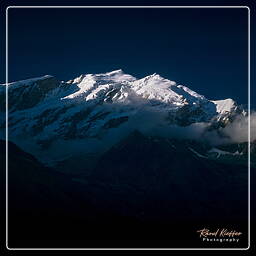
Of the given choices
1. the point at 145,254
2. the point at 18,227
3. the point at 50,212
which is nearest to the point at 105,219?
the point at 50,212

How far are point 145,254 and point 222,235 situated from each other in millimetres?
31068

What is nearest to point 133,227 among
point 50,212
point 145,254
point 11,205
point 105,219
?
point 105,219

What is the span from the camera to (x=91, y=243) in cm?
13425

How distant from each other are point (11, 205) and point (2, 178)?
7215mm

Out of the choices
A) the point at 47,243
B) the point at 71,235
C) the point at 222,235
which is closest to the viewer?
the point at 222,235

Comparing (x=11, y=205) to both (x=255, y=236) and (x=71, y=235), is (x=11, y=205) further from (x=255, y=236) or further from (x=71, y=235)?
(x=255, y=236)

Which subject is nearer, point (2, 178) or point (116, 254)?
point (116, 254)

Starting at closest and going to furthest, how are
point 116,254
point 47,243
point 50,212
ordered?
A: point 116,254, point 47,243, point 50,212

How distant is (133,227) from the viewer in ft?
563

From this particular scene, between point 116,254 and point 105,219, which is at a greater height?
point 116,254

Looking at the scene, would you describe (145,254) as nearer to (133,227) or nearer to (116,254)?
(116,254)

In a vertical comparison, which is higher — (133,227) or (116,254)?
(116,254)

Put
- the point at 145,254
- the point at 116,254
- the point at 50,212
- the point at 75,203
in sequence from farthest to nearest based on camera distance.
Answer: the point at 75,203
the point at 50,212
the point at 145,254
the point at 116,254

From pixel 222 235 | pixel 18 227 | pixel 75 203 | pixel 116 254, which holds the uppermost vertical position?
pixel 222 235
